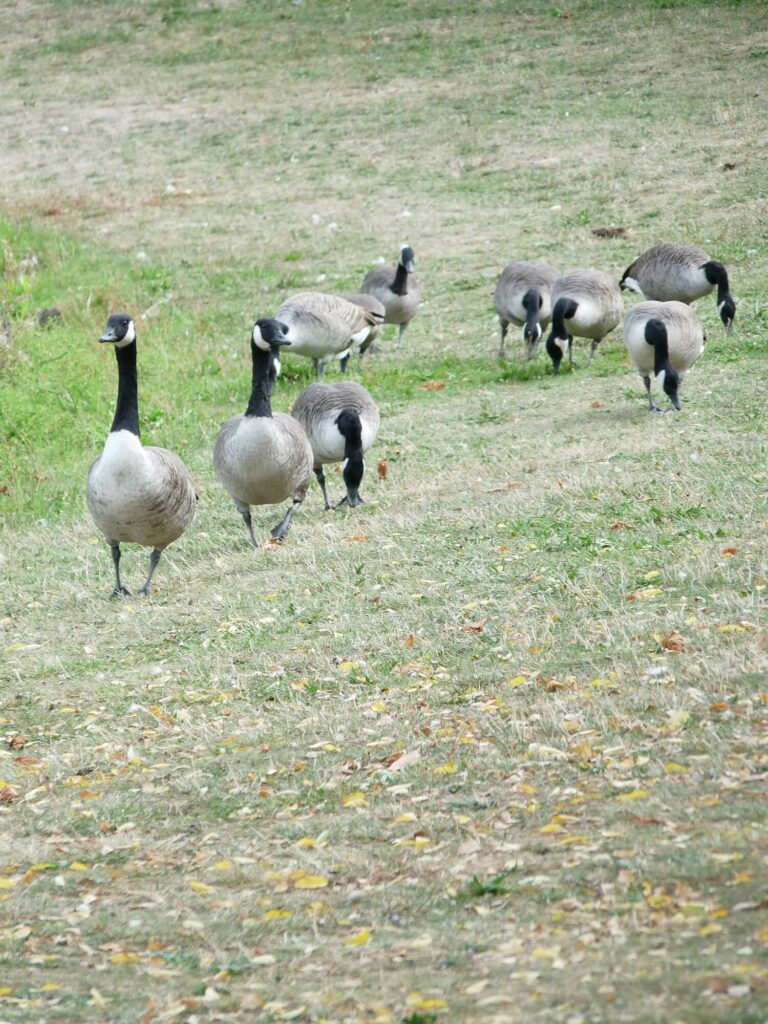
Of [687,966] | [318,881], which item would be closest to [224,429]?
[318,881]

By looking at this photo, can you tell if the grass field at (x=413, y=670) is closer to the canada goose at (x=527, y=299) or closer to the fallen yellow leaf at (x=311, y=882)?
the fallen yellow leaf at (x=311, y=882)

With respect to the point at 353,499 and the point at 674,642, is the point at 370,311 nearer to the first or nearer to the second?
the point at 353,499

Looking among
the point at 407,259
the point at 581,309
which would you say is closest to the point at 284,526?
the point at 581,309

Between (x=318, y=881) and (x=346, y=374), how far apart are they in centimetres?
1336

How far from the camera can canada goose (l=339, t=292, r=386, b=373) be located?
1858 cm

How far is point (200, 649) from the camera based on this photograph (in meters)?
9.09

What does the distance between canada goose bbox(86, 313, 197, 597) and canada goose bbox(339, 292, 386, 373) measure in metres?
7.63

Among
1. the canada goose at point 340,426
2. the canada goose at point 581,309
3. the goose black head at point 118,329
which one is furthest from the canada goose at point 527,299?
the goose black head at point 118,329

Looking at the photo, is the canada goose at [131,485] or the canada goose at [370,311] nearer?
the canada goose at [131,485]

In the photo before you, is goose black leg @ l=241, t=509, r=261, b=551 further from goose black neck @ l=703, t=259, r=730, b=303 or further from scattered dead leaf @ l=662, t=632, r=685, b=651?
goose black neck @ l=703, t=259, r=730, b=303

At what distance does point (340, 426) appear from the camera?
42.1 feet

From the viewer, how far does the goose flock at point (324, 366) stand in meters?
10.5

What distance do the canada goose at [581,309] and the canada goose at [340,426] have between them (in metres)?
4.14

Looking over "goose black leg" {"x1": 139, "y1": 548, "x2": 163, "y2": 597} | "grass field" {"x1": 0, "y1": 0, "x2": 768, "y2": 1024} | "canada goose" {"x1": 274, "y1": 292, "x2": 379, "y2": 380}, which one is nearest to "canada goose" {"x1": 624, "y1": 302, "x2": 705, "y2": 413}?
"grass field" {"x1": 0, "y1": 0, "x2": 768, "y2": 1024}
